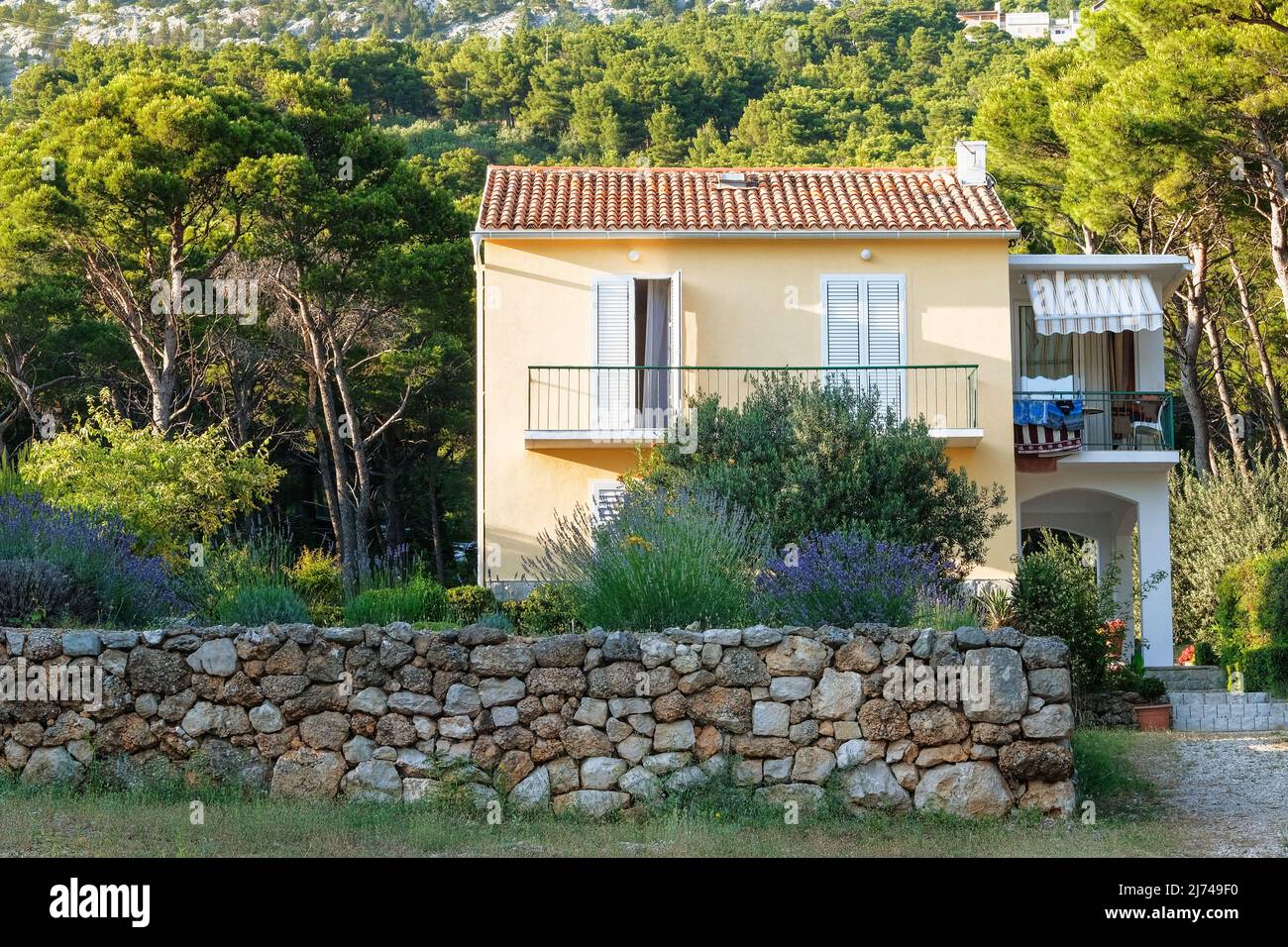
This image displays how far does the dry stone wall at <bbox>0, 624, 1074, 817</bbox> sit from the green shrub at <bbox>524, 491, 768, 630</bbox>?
2.37ft

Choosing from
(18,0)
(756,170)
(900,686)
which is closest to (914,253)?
(756,170)

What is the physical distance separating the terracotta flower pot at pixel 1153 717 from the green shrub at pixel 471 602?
24.6ft

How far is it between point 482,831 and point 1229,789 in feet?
20.2

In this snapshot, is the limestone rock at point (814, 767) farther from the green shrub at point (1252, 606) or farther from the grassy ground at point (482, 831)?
the green shrub at point (1252, 606)

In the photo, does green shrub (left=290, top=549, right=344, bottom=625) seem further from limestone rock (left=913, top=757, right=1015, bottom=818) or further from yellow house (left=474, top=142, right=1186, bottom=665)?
limestone rock (left=913, top=757, right=1015, bottom=818)

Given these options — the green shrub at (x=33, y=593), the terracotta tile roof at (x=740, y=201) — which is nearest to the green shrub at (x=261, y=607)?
the green shrub at (x=33, y=593)

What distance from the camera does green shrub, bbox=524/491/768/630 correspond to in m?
10.1

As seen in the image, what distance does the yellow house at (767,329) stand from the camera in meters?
18.7

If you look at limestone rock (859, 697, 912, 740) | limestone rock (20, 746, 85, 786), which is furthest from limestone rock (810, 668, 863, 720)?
limestone rock (20, 746, 85, 786)

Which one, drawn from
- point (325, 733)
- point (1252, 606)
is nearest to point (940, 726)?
point (325, 733)

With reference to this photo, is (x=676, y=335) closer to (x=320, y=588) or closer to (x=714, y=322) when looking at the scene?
(x=714, y=322)

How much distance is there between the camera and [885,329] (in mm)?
19109

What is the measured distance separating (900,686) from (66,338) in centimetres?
2328
